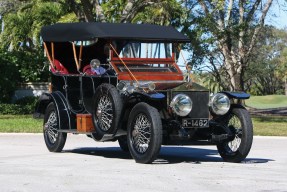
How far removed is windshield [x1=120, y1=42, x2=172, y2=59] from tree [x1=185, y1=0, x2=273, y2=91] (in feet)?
41.1

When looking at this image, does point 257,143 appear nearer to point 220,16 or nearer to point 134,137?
point 134,137

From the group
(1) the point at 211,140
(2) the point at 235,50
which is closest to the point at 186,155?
(1) the point at 211,140

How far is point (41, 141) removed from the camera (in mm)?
16703

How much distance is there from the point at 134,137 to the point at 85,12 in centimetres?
1558

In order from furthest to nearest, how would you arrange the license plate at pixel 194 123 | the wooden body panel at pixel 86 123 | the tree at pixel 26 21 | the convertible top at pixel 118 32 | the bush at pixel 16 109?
the tree at pixel 26 21, the bush at pixel 16 109, the convertible top at pixel 118 32, the wooden body panel at pixel 86 123, the license plate at pixel 194 123

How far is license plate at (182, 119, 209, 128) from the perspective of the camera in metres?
11.4

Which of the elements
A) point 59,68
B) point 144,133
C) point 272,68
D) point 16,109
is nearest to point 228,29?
point 16,109

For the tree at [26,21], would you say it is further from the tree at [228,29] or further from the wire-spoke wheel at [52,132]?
the wire-spoke wheel at [52,132]

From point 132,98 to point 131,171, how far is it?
1.63 m

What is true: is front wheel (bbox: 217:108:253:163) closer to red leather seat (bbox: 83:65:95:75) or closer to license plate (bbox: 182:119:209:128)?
license plate (bbox: 182:119:209:128)

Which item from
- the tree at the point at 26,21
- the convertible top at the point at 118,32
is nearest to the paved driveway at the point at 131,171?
the convertible top at the point at 118,32

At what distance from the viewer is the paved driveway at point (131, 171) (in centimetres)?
896

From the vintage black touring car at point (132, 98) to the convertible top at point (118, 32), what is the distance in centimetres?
2

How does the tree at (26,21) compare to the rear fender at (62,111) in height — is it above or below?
above
